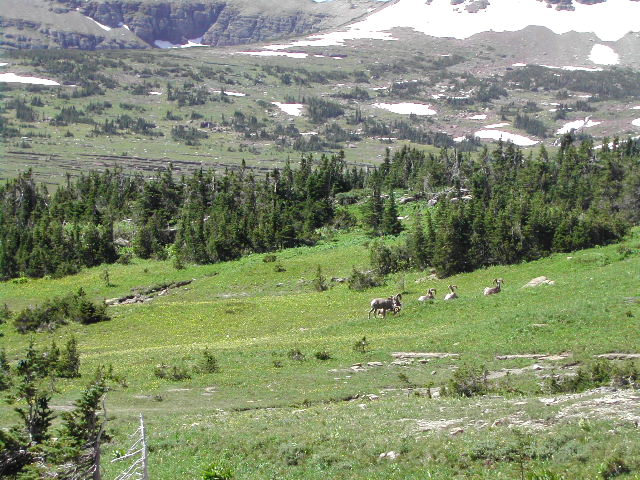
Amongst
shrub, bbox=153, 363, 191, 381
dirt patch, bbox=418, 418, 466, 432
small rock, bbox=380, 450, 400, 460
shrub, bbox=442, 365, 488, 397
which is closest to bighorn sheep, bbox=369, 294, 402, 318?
shrub, bbox=153, 363, 191, 381

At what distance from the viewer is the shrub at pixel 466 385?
944 inches

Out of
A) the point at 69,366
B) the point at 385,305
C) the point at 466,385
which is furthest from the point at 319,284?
the point at 466,385

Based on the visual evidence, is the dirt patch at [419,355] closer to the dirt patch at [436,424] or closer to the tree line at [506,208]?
the dirt patch at [436,424]

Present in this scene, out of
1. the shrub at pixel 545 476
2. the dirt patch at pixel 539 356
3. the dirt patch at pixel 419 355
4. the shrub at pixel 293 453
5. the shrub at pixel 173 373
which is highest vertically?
the shrub at pixel 545 476

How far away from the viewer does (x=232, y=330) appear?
1842 inches

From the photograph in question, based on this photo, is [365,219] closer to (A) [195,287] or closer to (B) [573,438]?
(A) [195,287]

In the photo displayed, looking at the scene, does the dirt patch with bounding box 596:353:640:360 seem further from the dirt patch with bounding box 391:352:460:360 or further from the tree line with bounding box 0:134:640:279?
the tree line with bounding box 0:134:640:279

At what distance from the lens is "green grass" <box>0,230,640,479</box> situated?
53.6 feet

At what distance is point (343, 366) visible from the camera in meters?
31.2

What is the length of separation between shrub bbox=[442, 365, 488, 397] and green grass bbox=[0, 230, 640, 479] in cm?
154

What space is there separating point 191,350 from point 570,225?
39056 mm

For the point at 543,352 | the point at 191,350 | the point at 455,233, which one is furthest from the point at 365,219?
the point at 543,352

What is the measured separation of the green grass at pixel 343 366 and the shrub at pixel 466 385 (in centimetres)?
154

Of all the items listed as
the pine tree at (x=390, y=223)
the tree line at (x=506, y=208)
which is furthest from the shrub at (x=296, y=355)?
the pine tree at (x=390, y=223)
